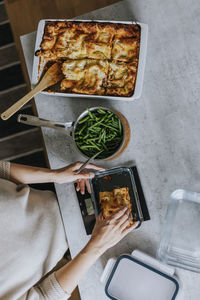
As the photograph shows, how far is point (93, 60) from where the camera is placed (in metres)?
1.17

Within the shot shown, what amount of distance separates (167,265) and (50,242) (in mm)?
497

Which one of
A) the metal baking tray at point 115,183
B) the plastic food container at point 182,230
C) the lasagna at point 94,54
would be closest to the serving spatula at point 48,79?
the lasagna at point 94,54

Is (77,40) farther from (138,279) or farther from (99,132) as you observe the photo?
(138,279)

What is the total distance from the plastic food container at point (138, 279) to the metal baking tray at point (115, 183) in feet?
0.56

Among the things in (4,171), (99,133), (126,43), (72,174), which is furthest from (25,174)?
(126,43)

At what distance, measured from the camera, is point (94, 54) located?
1.18 m

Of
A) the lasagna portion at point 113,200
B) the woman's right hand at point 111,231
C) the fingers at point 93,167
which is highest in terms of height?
the fingers at point 93,167

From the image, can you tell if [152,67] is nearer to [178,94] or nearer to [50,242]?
[178,94]

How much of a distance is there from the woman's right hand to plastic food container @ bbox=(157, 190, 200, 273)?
0.16m

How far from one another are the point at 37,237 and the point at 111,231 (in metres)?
0.34

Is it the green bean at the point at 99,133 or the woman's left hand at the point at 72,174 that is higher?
the green bean at the point at 99,133

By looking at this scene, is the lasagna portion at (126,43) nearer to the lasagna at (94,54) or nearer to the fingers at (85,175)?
the lasagna at (94,54)

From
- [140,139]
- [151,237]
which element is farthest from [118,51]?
[151,237]

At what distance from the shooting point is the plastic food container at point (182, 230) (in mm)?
1132
